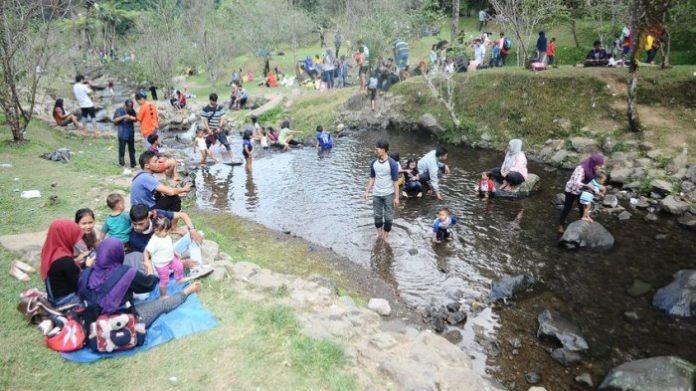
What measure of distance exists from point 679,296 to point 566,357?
3.10 metres

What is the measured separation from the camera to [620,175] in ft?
49.0

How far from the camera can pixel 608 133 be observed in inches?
671

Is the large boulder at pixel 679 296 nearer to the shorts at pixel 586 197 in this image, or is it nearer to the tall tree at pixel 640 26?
the shorts at pixel 586 197

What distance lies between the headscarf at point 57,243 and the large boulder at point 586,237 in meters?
10.2

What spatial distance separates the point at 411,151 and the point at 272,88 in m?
18.7

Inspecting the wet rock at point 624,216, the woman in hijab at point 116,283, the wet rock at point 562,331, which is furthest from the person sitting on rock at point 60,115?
the wet rock at point 624,216

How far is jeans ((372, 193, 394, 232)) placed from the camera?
1091cm

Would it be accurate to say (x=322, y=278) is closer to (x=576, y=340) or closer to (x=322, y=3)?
(x=576, y=340)

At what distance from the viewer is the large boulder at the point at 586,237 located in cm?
1085

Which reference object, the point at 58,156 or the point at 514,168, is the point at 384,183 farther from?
the point at 58,156

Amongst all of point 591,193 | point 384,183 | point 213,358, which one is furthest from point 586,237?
point 213,358

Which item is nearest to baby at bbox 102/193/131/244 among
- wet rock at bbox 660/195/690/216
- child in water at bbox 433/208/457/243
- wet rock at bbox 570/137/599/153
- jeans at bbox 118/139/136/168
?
child in water at bbox 433/208/457/243

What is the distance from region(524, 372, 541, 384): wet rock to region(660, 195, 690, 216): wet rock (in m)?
8.46

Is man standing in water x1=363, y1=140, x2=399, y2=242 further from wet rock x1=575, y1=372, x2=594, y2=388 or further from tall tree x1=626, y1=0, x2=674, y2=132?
tall tree x1=626, y1=0, x2=674, y2=132
